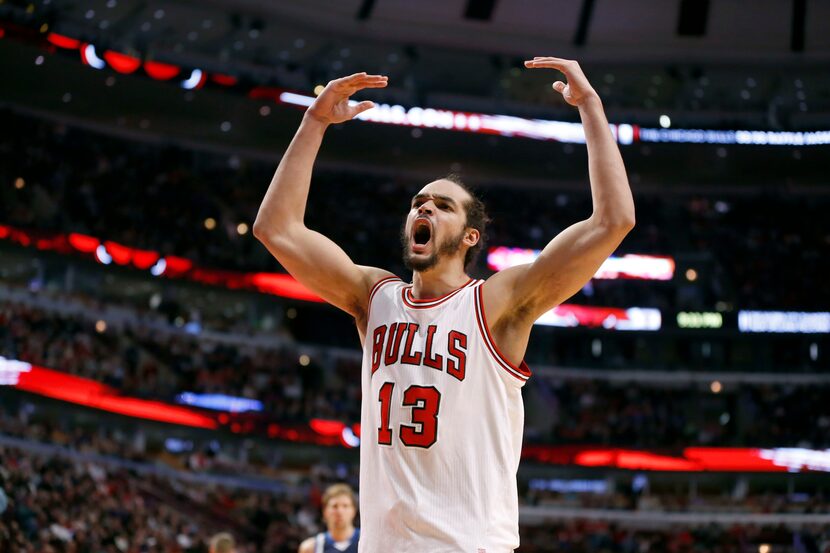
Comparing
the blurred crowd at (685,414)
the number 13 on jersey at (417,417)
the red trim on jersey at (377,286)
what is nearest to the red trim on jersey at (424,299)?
the red trim on jersey at (377,286)

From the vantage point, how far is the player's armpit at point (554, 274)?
157 inches

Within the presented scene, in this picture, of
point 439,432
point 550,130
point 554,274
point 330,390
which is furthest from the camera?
point 550,130

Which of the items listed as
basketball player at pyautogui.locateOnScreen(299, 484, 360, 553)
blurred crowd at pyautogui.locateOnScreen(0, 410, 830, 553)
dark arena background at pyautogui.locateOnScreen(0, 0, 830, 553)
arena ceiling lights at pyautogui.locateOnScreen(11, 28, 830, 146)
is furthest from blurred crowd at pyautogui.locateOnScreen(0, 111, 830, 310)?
basketball player at pyautogui.locateOnScreen(299, 484, 360, 553)

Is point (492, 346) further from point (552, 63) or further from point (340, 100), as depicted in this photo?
point (340, 100)

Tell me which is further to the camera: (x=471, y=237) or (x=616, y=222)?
(x=471, y=237)

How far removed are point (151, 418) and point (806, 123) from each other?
24654 mm

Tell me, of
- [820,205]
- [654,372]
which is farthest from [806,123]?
[654,372]

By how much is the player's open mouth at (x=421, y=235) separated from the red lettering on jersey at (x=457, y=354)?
0.37 m

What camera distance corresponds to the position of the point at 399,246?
1497 inches

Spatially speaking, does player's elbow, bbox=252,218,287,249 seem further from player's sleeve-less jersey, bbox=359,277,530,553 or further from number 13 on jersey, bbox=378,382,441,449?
number 13 on jersey, bbox=378,382,441,449

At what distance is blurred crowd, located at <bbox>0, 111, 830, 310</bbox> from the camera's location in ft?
111

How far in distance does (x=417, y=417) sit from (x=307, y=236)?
3.10ft

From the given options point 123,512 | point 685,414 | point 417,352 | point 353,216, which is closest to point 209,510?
point 123,512

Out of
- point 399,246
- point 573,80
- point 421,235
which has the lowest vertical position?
point 421,235
